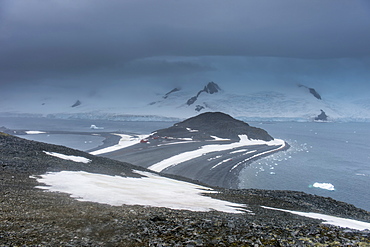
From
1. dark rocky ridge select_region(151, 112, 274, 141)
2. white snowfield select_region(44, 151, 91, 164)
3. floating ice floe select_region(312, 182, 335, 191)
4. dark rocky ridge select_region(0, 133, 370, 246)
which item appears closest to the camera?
dark rocky ridge select_region(0, 133, 370, 246)

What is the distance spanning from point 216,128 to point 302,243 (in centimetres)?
9966

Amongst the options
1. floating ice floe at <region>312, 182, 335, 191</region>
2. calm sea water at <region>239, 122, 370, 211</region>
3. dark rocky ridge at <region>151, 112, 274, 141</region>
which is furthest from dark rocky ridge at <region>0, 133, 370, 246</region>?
dark rocky ridge at <region>151, 112, 274, 141</region>

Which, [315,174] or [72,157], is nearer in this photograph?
[72,157]

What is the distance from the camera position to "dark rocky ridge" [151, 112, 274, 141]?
315 feet

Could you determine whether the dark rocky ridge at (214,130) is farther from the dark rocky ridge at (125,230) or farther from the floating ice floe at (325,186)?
the dark rocky ridge at (125,230)

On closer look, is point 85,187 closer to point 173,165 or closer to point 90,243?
point 90,243

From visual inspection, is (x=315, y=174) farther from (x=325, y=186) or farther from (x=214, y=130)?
(x=214, y=130)

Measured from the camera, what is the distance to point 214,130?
104312mm

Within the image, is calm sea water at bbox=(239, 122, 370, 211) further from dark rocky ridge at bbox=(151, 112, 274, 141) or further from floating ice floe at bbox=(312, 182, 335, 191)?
dark rocky ridge at bbox=(151, 112, 274, 141)

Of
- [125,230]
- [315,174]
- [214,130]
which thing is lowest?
[125,230]

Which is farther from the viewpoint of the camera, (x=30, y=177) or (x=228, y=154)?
(x=228, y=154)

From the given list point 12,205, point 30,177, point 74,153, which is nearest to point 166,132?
point 74,153

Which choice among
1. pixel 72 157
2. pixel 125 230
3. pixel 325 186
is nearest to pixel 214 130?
pixel 325 186

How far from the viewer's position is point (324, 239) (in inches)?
278
